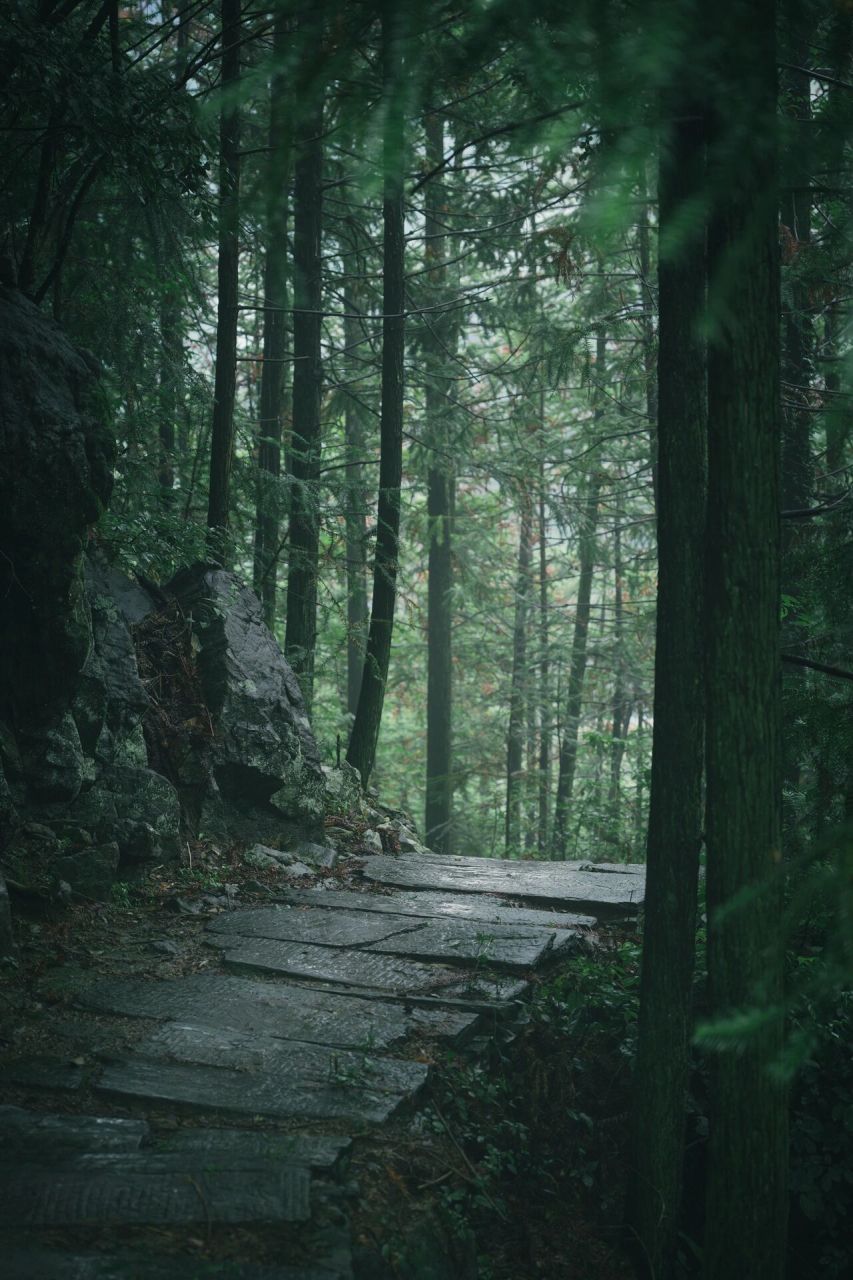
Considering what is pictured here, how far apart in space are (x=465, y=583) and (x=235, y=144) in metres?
11.0

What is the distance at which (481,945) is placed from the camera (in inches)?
229

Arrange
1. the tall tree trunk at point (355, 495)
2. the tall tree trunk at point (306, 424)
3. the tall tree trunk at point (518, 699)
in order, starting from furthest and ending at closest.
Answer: the tall tree trunk at point (518, 699) < the tall tree trunk at point (355, 495) < the tall tree trunk at point (306, 424)

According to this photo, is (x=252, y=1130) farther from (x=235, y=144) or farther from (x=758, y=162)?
(x=235, y=144)

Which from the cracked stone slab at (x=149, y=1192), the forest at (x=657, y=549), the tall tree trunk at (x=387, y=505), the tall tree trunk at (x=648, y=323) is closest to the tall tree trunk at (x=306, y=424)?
the forest at (x=657, y=549)

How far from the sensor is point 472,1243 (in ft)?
12.1

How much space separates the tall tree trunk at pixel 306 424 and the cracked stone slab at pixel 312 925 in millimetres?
4960

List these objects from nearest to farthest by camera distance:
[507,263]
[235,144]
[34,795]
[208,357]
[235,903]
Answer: [34,795], [235,903], [235,144], [208,357], [507,263]

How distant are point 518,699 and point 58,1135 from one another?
17424mm

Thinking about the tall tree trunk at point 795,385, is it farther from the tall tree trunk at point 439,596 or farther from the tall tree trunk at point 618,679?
the tall tree trunk at point 618,679

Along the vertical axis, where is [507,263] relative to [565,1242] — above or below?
above

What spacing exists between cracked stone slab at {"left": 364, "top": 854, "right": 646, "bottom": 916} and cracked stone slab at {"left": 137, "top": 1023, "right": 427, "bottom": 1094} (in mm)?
3189

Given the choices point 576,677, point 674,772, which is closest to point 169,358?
point 674,772

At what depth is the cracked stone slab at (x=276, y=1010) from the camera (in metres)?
4.46

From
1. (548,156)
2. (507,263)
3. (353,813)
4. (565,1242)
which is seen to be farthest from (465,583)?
(548,156)
